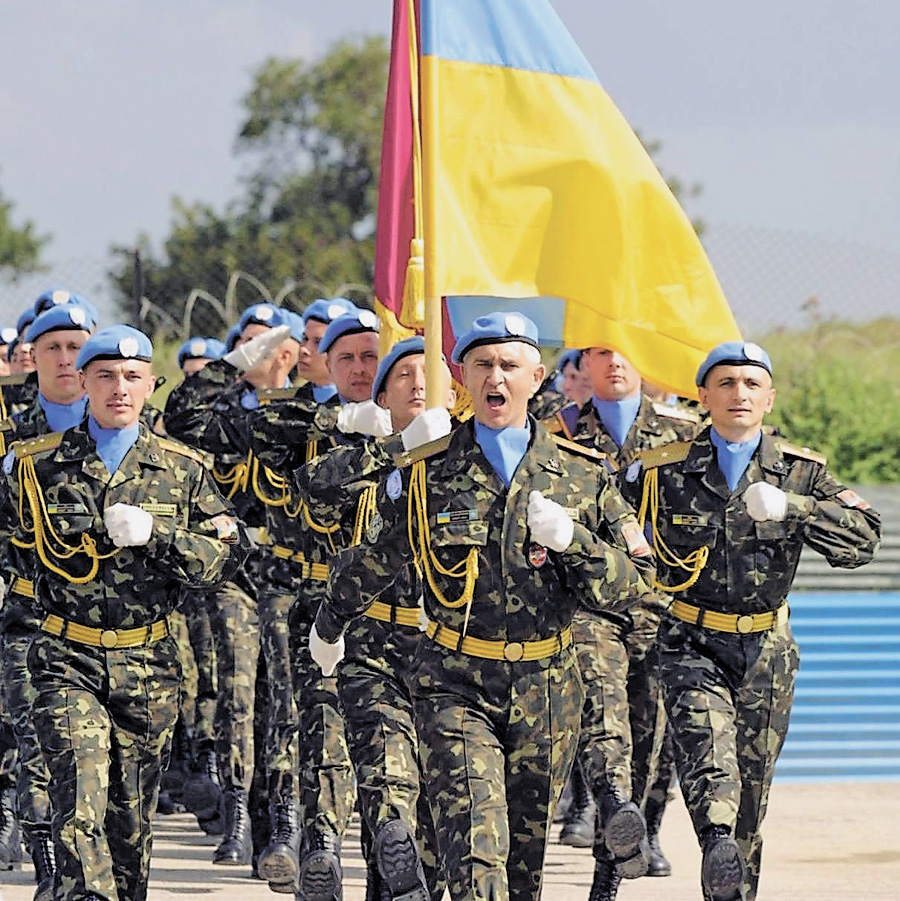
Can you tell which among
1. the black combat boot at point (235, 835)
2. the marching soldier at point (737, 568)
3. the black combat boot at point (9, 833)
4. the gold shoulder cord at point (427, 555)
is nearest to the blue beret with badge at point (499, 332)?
the gold shoulder cord at point (427, 555)

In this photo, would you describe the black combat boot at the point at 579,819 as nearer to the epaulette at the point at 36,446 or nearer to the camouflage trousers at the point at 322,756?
the camouflage trousers at the point at 322,756

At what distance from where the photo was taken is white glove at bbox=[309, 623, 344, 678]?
773 cm

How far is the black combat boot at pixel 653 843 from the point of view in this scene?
1058cm

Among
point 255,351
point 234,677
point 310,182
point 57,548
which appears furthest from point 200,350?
point 310,182

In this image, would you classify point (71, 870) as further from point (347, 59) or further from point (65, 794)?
point (347, 59)

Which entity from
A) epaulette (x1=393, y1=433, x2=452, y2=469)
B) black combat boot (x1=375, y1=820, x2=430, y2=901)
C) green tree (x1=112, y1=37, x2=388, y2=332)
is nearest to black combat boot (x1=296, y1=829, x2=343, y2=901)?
black combat boot (x1=375, y1=820, x2=430, y2=901)

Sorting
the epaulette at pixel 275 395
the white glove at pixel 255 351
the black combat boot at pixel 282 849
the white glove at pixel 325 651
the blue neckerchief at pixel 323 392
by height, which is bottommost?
the black combat boot at pixel 282 849

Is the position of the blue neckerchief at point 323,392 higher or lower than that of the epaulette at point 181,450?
higher

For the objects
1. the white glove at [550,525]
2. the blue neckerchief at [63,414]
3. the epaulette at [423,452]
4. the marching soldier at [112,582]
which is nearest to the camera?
the white glove at [550,525]

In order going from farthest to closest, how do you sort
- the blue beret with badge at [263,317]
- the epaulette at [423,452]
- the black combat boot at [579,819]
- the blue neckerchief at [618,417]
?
1. the blue beret with badge at [263,317]
2. the black combat boot at [579,819]
3. the blue neckerchief at [618,417]
4. the epaulette at [423,452]

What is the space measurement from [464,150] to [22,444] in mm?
2110

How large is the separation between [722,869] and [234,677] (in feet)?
11.4

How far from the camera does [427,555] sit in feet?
23.1

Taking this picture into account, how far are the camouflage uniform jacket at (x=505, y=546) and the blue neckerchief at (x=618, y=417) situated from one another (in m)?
3.14
